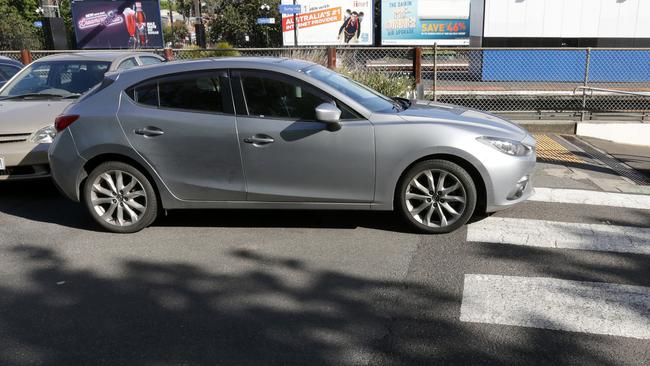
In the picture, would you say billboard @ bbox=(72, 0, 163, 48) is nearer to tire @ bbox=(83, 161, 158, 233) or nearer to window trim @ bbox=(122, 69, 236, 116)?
window trim @ bbox=(122, 69, 236, 116)

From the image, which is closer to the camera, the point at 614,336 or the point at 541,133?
the point at 614,336

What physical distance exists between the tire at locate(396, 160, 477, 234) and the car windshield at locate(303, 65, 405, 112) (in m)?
0.72

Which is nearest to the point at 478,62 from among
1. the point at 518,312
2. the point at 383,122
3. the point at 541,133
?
the point at 541,133

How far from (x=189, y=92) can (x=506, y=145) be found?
291 centimetres

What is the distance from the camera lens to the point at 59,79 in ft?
25.1

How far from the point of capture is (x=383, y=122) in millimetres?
5012

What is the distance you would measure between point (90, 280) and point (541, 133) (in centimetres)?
895

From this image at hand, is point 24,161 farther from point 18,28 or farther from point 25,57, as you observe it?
point 18,28

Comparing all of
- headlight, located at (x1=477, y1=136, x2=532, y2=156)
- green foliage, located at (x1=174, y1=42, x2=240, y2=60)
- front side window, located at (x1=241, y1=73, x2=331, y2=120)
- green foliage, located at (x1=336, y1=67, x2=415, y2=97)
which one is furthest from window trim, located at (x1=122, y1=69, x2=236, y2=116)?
green foliage, located at (x1=174, y1=42, x2=240, y2=60)

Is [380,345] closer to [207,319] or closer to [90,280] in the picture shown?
[207,319]

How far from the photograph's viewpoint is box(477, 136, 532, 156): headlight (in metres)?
5.01

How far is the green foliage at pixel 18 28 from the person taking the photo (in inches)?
1275

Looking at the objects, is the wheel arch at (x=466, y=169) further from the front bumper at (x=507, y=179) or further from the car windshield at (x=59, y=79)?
the car windshield at (x=59, y=79)

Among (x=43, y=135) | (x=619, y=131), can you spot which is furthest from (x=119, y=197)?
(x=619, y=131)
